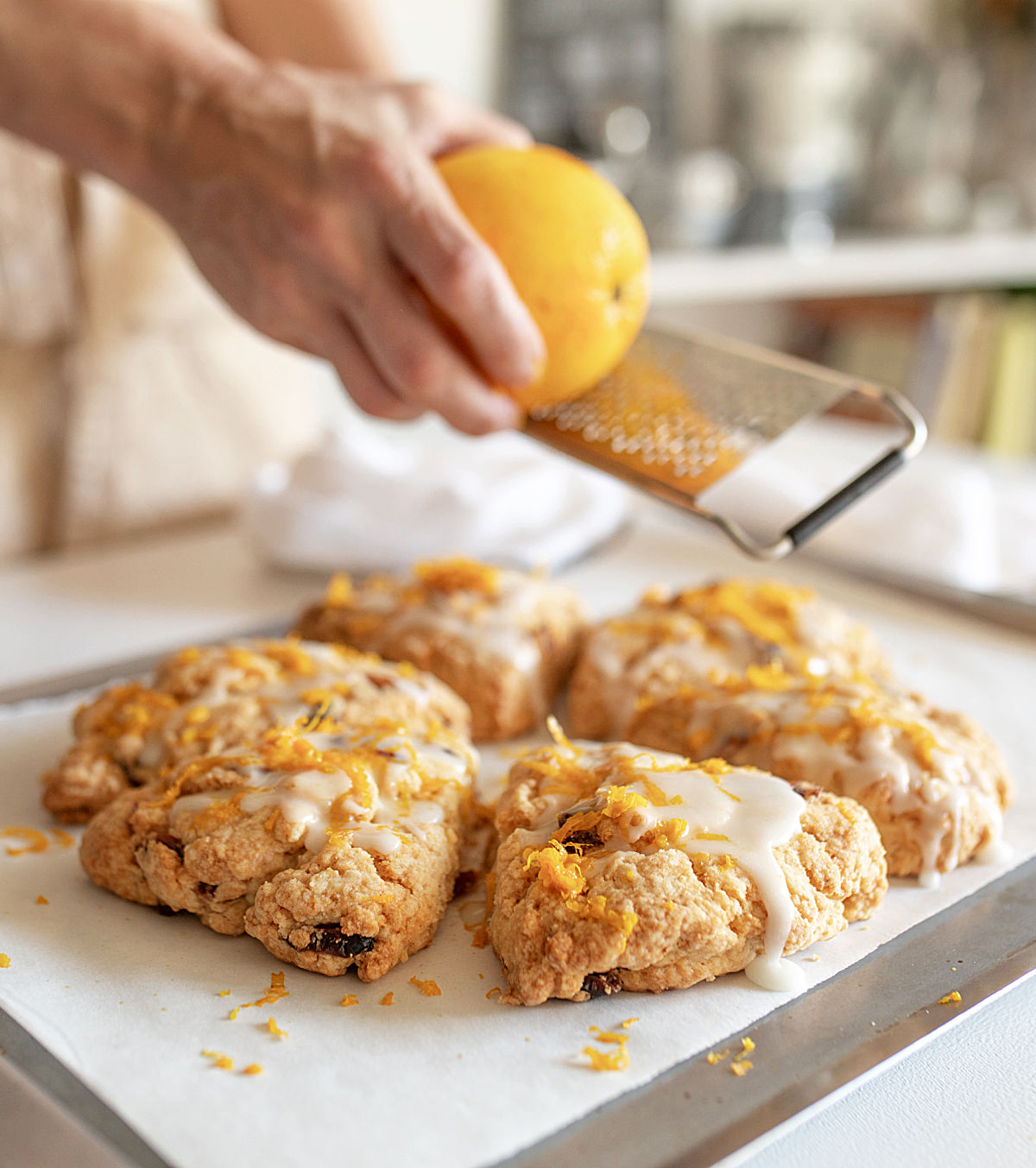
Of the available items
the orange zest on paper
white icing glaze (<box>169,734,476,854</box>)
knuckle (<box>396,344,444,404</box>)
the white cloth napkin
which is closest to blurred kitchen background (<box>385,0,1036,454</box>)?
the white cloth napkin

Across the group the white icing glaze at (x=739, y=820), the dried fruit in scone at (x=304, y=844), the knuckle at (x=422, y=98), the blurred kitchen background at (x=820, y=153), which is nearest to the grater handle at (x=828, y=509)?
the white icing glaze at (x=739, y=820)

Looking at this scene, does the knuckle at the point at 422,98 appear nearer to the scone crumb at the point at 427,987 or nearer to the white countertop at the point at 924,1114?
the scone crumb at the point at 427,987

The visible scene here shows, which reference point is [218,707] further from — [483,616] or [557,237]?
[557,237]

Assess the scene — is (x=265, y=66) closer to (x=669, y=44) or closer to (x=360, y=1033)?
(x=360, y=1033)

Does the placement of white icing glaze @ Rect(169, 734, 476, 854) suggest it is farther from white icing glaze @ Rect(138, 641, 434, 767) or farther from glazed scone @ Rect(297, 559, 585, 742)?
glazed scone @ Rect(297, 559, 585, 742)

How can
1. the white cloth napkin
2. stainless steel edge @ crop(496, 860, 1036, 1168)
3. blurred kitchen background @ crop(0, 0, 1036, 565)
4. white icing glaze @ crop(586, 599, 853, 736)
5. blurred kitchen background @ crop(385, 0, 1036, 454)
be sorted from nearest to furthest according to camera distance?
1. stainless steel edge @ crop(496, 860, 1036, 1168)
2. white icing glaze @ crop(586, 599, 853, 736)
3. the white cloth napkin
4. blurred kitchen background @ crop(0, 0, 1036, 565)
5. blurred kitchen background @ crop(385, 0, 1036, 454)

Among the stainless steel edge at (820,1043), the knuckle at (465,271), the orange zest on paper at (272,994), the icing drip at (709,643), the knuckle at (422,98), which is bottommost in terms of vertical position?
the orange zest on paper at (272,994)

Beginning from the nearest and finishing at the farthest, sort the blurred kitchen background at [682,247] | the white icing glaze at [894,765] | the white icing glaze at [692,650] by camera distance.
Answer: the white icing glaze at [894,765] → the white icing glaze at [692,650] → the blurred kitchen background at [682,247]
